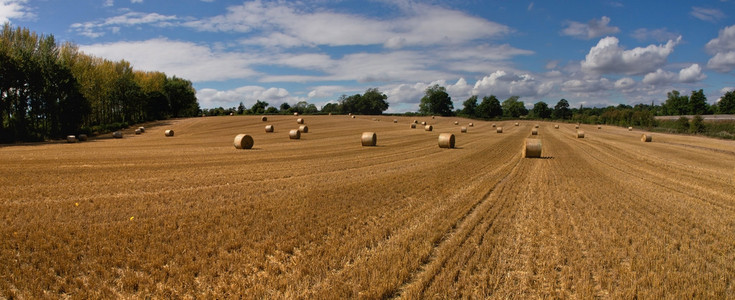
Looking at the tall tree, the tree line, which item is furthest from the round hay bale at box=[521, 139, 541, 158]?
the tall tree

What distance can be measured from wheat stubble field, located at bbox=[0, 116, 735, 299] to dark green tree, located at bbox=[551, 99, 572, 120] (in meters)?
171

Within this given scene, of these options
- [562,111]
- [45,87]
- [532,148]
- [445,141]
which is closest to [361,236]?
[532,148]

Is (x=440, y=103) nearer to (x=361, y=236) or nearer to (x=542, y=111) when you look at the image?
(x=542, y=111)

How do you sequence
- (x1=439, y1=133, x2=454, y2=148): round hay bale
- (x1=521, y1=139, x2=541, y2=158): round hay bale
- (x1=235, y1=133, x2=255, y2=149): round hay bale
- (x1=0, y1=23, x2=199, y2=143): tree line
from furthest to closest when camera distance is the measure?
(x1=0, y1=23, x2=199, y2=143): tree line < (x1=439, y1=133, x2=454, y2=148): round hay bale < (x1=235, y1=133, x2=255, y2=149): round hay bale < (x1=521, y1=139, x2=541, y2=158): round hay bale

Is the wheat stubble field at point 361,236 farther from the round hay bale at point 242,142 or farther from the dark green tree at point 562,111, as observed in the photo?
the dark green tree at point 562,111

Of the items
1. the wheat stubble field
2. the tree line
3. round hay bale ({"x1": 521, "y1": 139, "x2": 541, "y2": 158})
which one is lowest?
the wheat stubble field

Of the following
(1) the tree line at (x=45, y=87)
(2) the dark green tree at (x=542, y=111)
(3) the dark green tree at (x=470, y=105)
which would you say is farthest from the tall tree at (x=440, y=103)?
(1) the tree line at (x=45, y=87)

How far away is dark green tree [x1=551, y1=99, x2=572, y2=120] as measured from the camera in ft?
545

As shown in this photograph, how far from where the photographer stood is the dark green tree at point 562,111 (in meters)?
166

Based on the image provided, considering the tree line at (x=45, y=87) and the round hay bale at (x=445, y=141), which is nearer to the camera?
the round hay bale at (x=445, y=141)

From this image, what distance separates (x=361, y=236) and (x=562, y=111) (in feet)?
614

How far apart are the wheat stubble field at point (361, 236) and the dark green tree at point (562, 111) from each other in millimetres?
170979

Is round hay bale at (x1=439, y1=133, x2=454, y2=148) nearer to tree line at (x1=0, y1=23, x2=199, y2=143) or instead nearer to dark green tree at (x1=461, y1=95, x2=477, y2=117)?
tree line at (x1=0, y1=23, x2=199, y2=143)

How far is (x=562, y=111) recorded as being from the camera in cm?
17012
